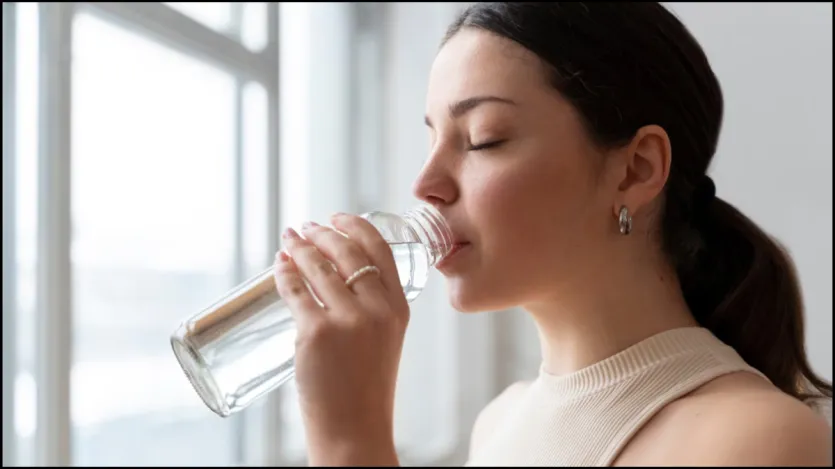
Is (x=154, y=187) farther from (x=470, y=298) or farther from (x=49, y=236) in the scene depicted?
(x=470, y=298)

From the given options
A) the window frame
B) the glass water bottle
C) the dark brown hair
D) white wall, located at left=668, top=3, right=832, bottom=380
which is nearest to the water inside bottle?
the glass water bottle

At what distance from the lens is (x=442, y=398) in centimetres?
249

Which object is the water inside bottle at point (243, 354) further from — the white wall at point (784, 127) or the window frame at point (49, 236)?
the white wall at point (784, 127)

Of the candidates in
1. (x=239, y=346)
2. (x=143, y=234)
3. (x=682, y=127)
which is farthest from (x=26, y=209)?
(x=682, y=127)

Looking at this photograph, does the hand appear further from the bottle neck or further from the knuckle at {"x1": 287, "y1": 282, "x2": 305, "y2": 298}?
the bottle neck

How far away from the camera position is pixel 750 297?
0.95m

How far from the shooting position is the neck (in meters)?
0.88

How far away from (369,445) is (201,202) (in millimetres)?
1184

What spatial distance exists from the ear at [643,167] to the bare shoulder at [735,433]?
7.4 inches

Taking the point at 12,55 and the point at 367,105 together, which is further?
the point at 367,105

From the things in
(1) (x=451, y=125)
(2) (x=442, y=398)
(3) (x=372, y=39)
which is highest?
(3) (x=372, y=39)

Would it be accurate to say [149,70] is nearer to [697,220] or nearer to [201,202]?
[201,202]

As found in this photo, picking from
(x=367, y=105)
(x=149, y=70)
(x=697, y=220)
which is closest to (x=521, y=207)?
(x=697, y=220)

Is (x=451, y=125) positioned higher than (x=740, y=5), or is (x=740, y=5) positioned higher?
(x=740, y=5)
